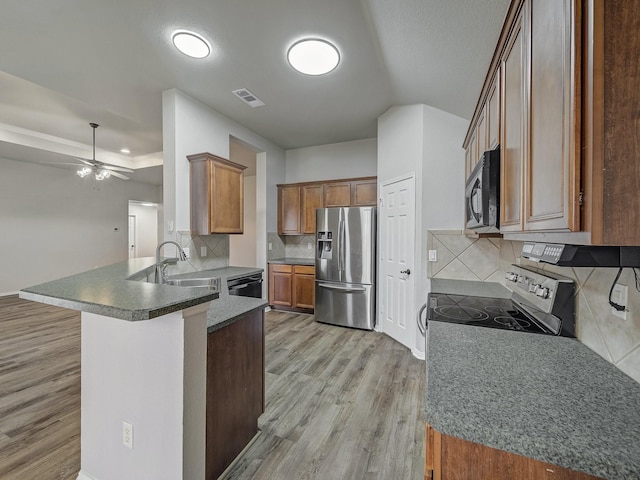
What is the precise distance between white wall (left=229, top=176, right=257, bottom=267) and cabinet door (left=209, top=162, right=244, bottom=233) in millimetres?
3486

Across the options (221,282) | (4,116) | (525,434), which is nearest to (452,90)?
(525,434)

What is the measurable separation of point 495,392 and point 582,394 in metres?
0.24

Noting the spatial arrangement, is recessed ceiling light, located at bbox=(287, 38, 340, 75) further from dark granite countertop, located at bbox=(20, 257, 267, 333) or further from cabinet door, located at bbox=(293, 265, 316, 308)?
cabinet door, located at bbox=(293, 265, 316, 308)

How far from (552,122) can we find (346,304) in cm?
325

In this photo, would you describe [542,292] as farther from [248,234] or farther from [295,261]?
[248,234]

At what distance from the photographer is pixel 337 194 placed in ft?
14.9

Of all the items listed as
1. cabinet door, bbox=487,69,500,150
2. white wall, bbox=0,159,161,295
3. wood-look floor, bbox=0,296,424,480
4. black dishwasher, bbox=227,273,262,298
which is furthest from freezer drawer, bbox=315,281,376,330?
white wall, bbox=0,159,161,295

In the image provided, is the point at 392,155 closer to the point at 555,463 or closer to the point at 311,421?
the point at 311,421

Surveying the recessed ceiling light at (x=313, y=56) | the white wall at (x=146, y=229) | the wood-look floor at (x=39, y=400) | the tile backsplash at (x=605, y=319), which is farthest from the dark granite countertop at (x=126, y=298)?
the white wall at (x=146, y=229)

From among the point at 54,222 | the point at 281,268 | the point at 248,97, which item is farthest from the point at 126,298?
the point at 54,222

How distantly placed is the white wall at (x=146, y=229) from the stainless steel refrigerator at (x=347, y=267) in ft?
21.5

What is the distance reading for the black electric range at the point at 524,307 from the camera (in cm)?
124

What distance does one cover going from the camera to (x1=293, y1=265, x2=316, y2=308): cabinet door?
4332 millimetres

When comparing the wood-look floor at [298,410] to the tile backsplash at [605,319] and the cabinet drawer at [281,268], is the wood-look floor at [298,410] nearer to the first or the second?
the tile backsplash at [605,319]
